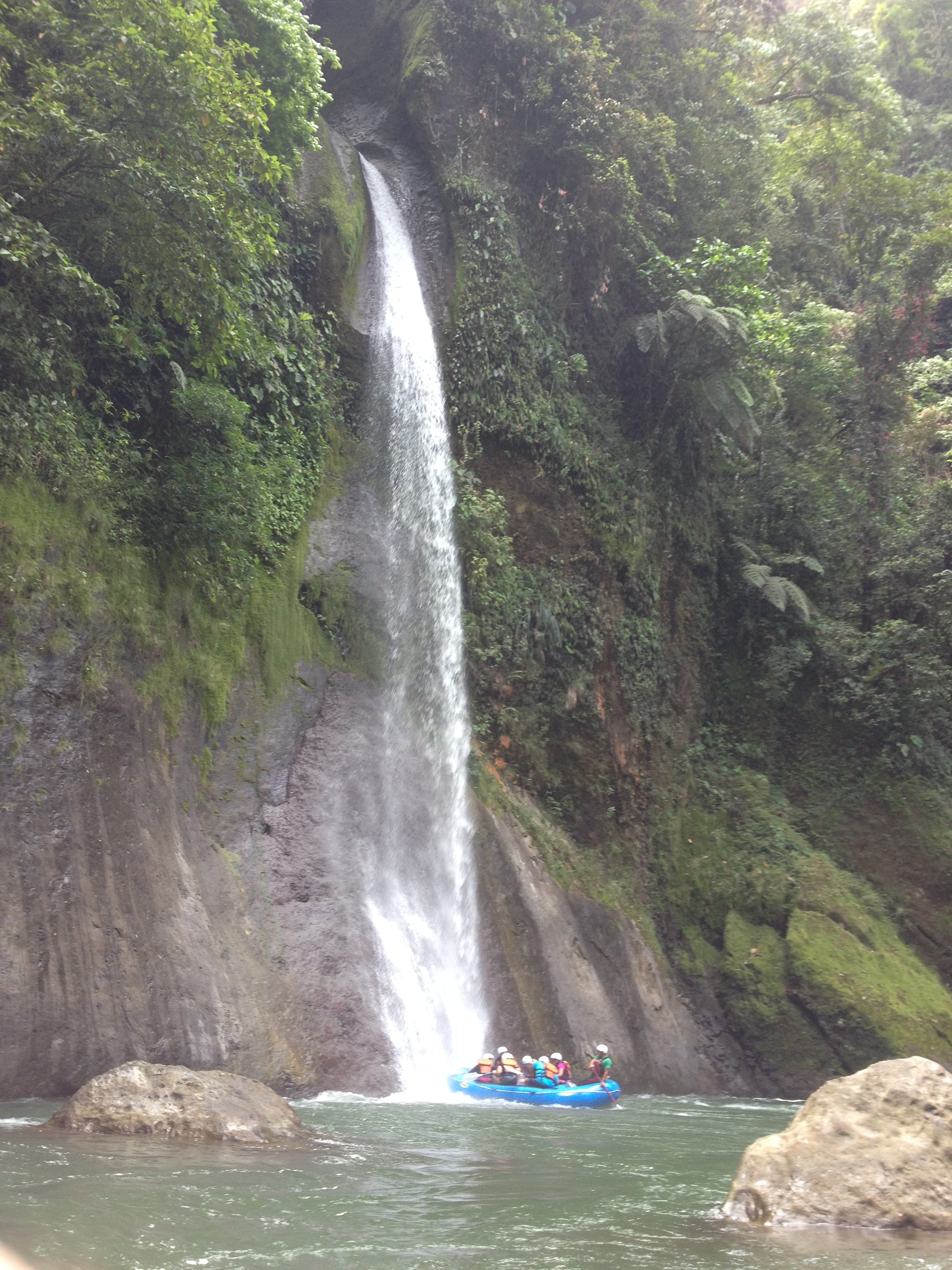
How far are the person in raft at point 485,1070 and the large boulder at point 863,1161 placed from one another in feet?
21.0

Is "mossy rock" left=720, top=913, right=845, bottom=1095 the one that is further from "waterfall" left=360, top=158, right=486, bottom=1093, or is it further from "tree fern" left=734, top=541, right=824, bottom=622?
"tree fern" left=734, top=541, right=824, bottom=622

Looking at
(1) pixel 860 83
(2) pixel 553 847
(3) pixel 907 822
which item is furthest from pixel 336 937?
(1) pixel 860 83

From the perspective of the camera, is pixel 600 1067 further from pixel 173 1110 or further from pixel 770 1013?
pixel 173 1110

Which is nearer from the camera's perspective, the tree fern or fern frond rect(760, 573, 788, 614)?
fern frond rect(760, 573, 788, 614)

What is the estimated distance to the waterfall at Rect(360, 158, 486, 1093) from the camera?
13156 mm

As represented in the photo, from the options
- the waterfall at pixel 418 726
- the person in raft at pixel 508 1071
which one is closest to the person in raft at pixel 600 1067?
the person in raft at pixel 508 1071

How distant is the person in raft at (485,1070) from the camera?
1223cm

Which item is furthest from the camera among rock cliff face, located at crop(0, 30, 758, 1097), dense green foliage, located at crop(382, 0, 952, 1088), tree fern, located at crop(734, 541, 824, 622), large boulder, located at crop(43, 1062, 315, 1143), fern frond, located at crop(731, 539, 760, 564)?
fern frond, located at crop(731, 539, 760, 564)

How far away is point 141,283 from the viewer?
11.9 m

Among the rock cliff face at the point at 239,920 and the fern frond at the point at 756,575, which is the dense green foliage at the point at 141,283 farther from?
the fern frond at the point at 756,575

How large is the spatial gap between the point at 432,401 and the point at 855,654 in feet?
31.3

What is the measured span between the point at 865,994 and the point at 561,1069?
5451mm

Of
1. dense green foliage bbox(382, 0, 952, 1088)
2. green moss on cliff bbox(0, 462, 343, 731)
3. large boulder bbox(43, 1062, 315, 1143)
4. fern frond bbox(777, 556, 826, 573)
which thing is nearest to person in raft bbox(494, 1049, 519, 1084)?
dense green foliage bbox(382, 0, 952, 1088)

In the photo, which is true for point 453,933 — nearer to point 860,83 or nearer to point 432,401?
point 432,401
